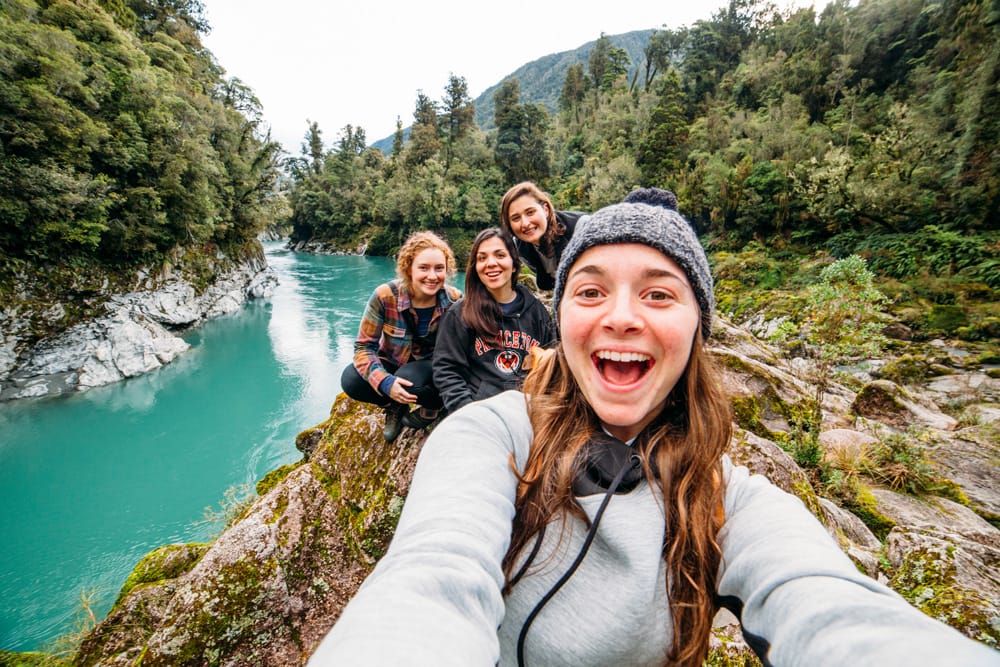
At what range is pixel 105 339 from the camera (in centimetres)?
1220

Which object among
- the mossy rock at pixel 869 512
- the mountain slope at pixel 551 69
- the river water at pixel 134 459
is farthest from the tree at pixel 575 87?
the mountain slope at pixel 551 69

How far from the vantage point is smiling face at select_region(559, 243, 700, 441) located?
1.02 metres

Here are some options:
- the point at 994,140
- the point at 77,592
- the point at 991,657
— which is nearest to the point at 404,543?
the point at 991,657

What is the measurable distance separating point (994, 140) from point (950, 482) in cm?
1335

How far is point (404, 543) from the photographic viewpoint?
0.80 meters

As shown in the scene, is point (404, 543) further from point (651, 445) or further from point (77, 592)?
point (77, 592)

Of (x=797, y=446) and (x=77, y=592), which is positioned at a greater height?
(x=797, y=446)

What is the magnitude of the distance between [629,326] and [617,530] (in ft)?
1.65

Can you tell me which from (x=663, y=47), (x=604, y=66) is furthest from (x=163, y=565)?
(x=663, y=47)

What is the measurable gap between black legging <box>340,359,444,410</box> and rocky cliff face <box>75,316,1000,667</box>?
0.32m

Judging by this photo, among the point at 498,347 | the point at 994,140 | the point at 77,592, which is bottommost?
the point at 77,592

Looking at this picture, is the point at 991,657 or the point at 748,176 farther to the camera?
the point at 748,176

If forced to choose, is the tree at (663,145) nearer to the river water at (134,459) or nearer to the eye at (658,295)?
the river water at (134,459)

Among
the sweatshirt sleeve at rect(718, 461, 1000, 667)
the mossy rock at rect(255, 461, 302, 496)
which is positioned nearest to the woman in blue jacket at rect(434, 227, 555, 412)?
the sweatshirt sleeve at rect(718, 461, 1000, 667)
